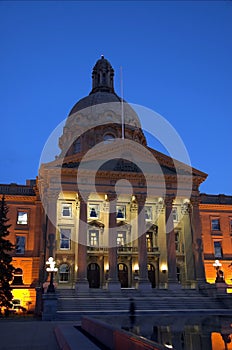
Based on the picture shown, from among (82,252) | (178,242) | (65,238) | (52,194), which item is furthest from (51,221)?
(178,242)

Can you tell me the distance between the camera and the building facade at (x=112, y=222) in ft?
120

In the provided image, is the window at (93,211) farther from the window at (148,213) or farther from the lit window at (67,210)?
the window at (148,213)

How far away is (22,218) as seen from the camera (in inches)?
1718

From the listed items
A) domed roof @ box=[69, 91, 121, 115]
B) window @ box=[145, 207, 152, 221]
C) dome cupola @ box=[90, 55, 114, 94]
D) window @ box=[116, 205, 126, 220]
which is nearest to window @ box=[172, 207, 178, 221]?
window @ box=[145, 207, 152, 221]

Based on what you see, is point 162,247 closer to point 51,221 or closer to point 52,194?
point 51,221

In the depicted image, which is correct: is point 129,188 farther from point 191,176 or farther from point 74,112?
point 74,112

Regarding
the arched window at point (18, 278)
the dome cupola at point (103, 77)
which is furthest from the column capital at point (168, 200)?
the dome cupola at point (103, 77)

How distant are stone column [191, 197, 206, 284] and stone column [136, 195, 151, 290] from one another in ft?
19.2

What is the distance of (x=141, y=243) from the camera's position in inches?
1455

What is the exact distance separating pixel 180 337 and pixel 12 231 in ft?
107

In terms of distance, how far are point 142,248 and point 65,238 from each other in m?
9.54

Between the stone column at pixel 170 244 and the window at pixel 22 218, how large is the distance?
17598 mm

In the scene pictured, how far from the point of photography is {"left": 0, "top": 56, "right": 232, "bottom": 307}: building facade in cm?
3672

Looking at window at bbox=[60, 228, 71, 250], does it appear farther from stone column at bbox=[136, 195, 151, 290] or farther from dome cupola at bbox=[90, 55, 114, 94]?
dome cupola at bbox=[90, 55, 114, 94]
